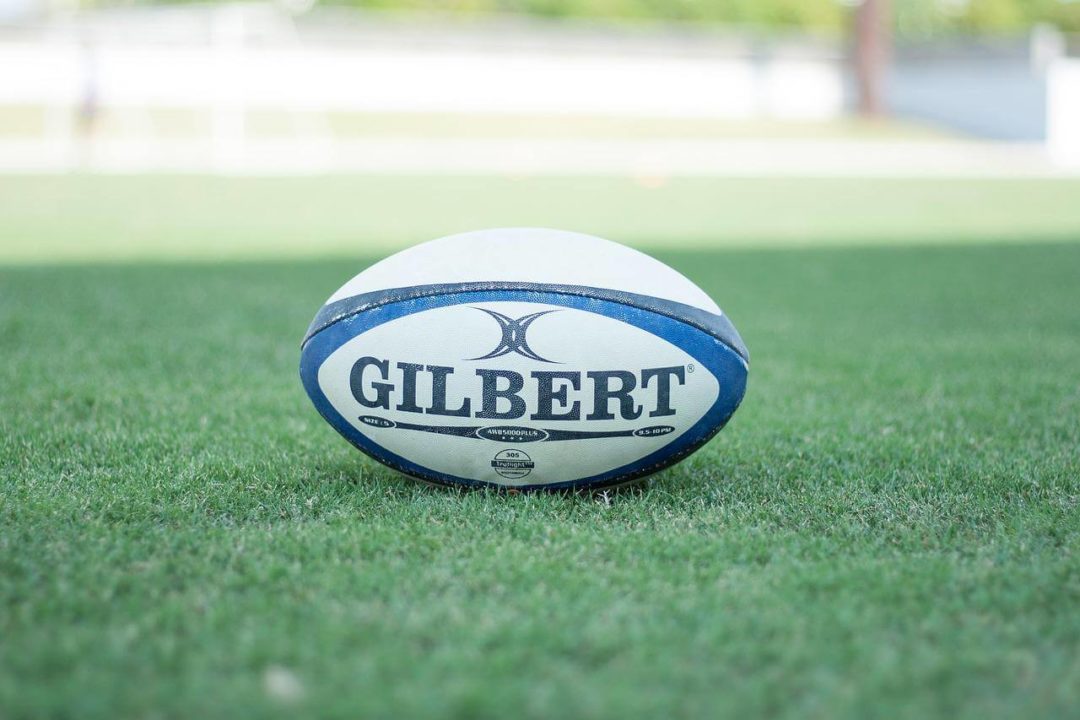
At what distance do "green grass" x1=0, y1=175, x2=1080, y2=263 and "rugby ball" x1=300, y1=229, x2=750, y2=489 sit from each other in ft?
20.6

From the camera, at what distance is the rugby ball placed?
285cm

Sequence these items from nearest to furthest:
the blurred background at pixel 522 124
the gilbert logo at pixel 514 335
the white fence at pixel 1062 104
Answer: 1. the gilbert logo at pixel 514 335
2. the blurred background at pixel 522 124
3. the white fence at pixel 1062 104

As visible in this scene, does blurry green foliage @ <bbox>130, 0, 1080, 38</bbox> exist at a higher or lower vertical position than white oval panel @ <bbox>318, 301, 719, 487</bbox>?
higher

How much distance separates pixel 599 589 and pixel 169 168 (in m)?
20.0

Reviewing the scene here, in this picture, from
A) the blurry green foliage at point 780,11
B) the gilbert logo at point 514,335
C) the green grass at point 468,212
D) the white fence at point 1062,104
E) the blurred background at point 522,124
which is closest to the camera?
the gilbert logo at point 514,335

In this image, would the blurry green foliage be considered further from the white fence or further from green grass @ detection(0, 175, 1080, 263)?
green grass @ detection(0, 175, 1080, 263)

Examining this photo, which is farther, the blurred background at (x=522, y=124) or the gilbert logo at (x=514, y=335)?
the blurred background at (x=522, y=124)

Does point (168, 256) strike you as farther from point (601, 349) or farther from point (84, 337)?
point (601, 349)

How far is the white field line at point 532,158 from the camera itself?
848 inches

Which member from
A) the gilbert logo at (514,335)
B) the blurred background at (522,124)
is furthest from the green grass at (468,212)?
the gilbert logo at (514,335)

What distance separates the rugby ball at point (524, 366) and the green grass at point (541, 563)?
0.14 metres

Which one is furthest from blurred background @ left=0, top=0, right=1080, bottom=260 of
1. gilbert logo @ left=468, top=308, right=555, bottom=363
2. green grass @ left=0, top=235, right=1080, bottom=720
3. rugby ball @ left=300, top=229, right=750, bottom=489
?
gilbert logo @ left=468, top=308, right=555, bottom=363

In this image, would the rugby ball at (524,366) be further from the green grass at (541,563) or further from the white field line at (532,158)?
the white field line at (532,158)

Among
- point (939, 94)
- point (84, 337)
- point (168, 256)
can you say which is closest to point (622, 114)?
point (939, 94)
